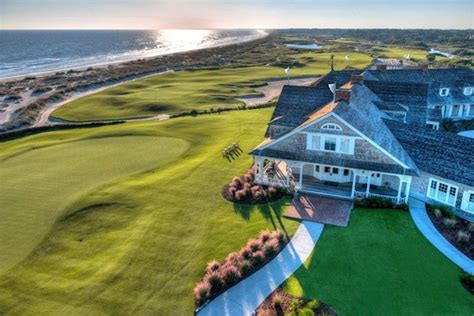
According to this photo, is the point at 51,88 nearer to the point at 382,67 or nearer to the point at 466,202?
the point at 382,67

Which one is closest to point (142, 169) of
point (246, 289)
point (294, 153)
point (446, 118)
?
point (294, 153)

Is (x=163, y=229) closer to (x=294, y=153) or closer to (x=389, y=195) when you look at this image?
(x=294, y=153)

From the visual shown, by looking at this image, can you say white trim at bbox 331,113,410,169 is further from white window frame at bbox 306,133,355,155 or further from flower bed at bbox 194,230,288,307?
flower bed at bbox 194,230,288,307

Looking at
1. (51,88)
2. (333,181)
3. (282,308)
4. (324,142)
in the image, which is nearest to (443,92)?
(333,181)

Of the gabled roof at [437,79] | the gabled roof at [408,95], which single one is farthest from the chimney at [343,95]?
the gabled roof at [437,79]

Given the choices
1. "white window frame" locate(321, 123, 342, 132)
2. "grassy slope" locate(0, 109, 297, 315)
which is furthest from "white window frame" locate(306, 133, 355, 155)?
"grassy slope" locate(0, 109, 297, 315)
